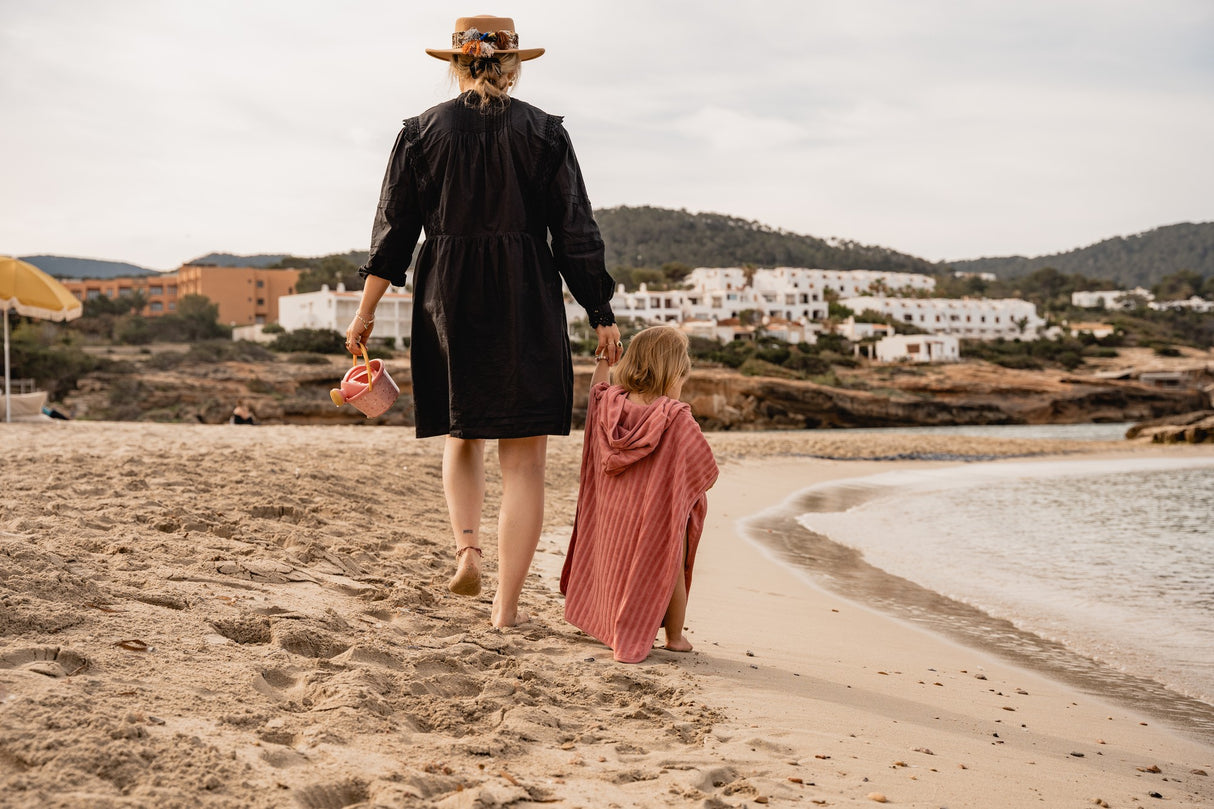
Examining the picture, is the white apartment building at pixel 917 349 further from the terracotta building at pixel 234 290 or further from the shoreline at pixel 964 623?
the shoreline at pixel 964 623

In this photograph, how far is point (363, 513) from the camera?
500cm

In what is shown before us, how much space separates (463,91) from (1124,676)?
10.9 feet

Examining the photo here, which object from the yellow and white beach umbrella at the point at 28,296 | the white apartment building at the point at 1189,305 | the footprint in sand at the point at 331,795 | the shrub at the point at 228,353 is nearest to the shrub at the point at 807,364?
the shrub at the point at 228,353

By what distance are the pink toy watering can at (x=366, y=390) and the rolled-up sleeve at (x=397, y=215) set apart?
34cm

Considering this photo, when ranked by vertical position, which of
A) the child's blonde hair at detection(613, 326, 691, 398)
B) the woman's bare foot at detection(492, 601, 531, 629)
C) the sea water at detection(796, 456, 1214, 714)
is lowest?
the sea water at detection(796, 456, 1214, 714)

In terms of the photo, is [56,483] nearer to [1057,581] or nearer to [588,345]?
[1057,581]

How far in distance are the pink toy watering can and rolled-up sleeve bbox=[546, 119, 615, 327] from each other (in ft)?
2.48

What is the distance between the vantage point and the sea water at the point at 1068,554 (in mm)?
4105

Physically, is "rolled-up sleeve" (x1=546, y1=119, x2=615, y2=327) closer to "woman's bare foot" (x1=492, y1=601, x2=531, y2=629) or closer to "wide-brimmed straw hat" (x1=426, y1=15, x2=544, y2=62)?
"wide-brimmed straw hat" (x1=426, y1=15, x2=544, y2=62)

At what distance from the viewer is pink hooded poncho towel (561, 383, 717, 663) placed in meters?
2.85

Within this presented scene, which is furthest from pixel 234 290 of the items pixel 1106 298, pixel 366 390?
pixel 1106 298

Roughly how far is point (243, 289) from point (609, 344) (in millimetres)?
62869

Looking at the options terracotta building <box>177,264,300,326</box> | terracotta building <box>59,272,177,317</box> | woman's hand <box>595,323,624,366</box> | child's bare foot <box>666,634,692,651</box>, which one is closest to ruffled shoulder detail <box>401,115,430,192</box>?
Answer: woman's hand <box>595,323,624,366</box>

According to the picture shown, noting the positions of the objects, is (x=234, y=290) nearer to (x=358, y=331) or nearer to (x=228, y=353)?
(x=228, y=353)
